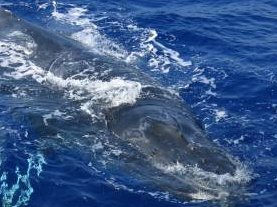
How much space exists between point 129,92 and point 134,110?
170cm

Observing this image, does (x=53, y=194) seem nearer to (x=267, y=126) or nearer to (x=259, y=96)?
(x=267, y=126)

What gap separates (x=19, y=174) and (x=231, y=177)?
667cm

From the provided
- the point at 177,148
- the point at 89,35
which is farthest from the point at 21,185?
the point at 89,35

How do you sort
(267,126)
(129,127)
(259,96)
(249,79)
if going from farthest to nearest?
(249,79) < (259,96) < (267,126) < (129,127)

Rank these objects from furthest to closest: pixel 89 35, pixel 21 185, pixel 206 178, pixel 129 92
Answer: pixel 89 35
pixel 129 92
pixel 21 185
pixel 206 178

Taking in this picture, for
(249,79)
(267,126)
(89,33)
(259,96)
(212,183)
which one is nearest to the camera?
(212,183)

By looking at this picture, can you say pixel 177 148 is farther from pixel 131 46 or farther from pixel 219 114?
pixel 131 46

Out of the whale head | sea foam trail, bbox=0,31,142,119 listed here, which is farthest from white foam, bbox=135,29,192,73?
the whale head

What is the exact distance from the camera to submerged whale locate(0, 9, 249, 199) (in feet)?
59.4

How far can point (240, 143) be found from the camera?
21406 millimetres

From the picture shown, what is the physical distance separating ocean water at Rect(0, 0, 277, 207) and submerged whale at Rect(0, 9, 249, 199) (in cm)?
13

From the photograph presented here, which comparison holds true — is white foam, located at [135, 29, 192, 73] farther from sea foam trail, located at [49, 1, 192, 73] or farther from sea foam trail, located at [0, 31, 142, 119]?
sea foam trail, located at [0, 31, 142, 119]

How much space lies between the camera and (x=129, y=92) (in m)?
23.0

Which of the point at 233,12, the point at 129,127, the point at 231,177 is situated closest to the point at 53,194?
the point at 129,127
